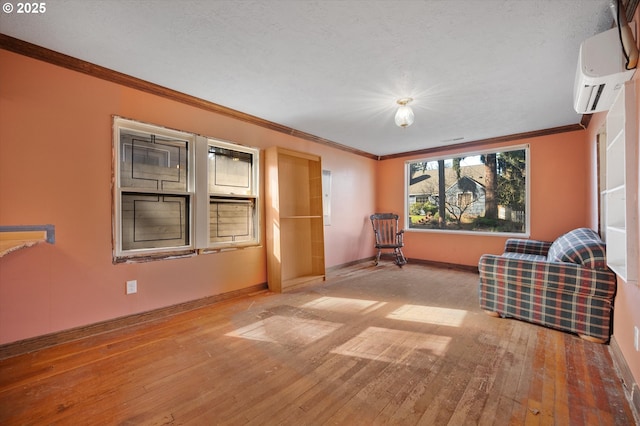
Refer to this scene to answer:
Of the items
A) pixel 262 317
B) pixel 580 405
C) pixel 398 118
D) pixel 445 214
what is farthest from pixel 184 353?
pixel 445 214

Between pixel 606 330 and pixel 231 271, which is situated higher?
pixel 231 271

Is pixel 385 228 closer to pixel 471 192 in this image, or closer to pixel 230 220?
pixel 471 192

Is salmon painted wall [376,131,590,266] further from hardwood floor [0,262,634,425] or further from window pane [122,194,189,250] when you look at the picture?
window pane [122,194,189,250]

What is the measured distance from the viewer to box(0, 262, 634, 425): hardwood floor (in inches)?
57.9

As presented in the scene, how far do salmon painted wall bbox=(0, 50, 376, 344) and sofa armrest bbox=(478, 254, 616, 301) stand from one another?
3.23 m

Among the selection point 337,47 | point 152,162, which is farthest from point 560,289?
point 152,162

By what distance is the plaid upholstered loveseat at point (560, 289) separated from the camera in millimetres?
2277

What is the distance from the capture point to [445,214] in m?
5.36

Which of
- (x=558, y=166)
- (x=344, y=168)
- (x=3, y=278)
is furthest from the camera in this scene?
(x=344, y=168)

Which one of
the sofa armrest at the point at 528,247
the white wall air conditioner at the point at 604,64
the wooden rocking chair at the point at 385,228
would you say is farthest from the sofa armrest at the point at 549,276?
the wooden rocking chair at the point at 385,228

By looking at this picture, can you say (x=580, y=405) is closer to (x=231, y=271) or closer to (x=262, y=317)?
(x=262, y=317)

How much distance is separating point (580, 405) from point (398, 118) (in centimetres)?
270

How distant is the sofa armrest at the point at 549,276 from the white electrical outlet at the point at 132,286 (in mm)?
3508

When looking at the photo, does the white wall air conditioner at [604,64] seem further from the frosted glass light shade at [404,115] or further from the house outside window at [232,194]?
the house outside window at [232,194]
